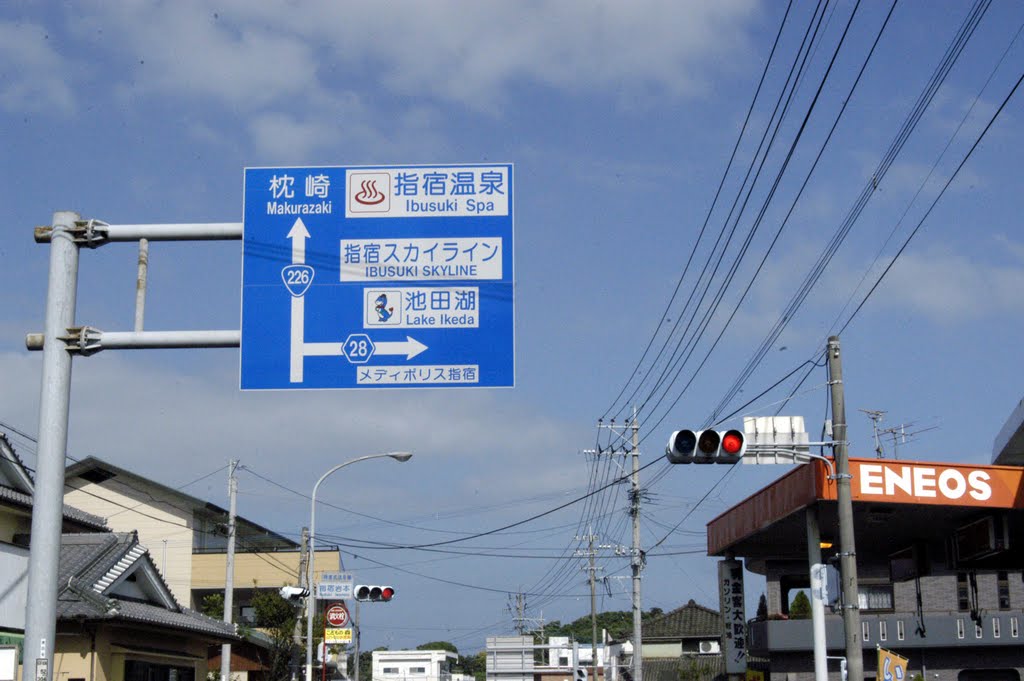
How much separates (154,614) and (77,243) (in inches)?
673

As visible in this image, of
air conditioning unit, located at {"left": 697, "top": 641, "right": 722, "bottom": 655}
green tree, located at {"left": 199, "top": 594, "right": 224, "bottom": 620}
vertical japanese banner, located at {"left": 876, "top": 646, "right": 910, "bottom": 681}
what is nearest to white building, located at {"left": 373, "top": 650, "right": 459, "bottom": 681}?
air conditioning unit, located at {"left": 697, "top": 641, "right": 722, "bottom": 655}

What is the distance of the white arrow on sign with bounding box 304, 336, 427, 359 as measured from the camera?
31.7ft

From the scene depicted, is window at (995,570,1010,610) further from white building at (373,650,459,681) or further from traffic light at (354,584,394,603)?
white building at (373,650,459,681)

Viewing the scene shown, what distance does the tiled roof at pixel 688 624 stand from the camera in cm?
7575

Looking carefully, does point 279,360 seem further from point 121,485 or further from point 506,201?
point 121,485

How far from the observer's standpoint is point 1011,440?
23.3m

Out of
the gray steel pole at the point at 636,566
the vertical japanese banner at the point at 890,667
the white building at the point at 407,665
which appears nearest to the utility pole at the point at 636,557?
the gray steel pole at the point at 636,566

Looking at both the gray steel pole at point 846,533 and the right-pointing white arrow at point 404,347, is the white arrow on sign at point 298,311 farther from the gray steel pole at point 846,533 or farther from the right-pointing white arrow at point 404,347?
the gray steel pole at point 846,533

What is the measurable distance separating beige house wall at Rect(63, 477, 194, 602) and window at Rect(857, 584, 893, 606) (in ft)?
102

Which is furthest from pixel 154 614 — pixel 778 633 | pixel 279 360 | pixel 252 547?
pixel 252 547

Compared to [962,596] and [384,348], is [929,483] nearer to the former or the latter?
[384,348]

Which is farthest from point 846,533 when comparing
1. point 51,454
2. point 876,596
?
point 876,596

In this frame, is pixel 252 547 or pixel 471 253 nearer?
pixel 471 253

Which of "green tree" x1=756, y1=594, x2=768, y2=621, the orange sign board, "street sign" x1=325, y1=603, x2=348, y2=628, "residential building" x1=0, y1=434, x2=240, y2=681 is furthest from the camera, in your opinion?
"green tree" x1=756, y1=594, x2=768, y2=621
